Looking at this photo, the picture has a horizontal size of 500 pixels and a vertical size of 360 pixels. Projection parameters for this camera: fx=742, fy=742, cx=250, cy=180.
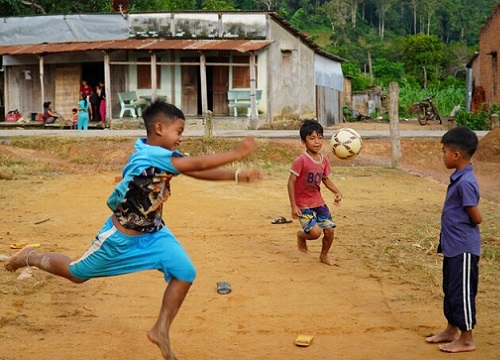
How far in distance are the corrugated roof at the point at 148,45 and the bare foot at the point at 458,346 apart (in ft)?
68.5

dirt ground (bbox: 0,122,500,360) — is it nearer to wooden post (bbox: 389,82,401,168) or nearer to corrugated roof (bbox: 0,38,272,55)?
wooden post (bbox: 389,82,401,168)

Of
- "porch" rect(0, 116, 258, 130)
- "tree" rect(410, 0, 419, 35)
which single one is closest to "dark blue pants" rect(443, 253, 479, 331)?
"porch" rect(0, 116, 258, 130)

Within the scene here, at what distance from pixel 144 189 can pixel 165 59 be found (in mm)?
23651

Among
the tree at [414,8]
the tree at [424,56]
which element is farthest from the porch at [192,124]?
the tree at [414,8]

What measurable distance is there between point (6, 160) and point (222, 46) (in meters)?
11.0

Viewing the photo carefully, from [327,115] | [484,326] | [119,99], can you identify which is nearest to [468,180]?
[484,326]

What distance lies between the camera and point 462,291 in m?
4.66

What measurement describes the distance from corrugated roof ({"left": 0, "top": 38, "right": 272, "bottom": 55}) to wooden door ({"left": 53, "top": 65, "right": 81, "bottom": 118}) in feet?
4.32

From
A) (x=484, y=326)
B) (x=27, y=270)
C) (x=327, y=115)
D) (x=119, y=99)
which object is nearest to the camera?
(x=484, y=326)

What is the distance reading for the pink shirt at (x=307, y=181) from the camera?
700 centimetres

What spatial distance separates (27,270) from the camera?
21.6 feet

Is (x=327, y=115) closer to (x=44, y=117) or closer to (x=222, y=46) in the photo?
(x=222, y=46)

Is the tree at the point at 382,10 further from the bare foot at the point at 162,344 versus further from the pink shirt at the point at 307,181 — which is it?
the bare foot at the point at 162,344

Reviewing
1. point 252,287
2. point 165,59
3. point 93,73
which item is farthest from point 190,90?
point 252,287
